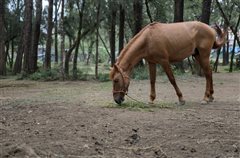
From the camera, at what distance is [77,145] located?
18.5 ft

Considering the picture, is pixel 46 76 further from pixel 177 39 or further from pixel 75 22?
pixel 177 39

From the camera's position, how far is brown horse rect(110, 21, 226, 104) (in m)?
9.88

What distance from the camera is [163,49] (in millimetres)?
10266

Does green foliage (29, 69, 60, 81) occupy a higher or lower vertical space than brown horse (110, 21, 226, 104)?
lower

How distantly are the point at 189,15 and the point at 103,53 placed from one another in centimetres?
3930

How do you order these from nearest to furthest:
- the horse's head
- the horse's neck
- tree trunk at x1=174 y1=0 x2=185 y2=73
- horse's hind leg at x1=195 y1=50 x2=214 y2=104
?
the horse's head, the horse's neck, horse's hind leg at x1=195 y1=50 x2=214 y2=104, tree trunk at x1=174 y1=0 x2=185 y2=73

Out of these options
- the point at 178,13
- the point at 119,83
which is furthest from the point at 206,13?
the point at 119,83

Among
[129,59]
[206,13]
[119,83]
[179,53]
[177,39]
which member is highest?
[206,13]

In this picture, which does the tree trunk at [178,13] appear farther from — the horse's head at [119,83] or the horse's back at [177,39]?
the horse's head at [119,83]

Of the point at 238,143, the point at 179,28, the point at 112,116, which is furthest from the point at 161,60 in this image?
the point at 238,143

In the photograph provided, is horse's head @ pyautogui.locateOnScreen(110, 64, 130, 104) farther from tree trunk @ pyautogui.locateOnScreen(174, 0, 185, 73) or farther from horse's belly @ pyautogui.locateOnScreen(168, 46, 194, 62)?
tree trunk @ pyautogui.locateOnScreen(174, 0, 185, 73)

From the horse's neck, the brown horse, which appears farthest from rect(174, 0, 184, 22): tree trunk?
the horse's neck

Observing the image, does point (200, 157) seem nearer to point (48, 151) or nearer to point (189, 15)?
point (48, 151)

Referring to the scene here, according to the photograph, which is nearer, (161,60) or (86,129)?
(86,129)
